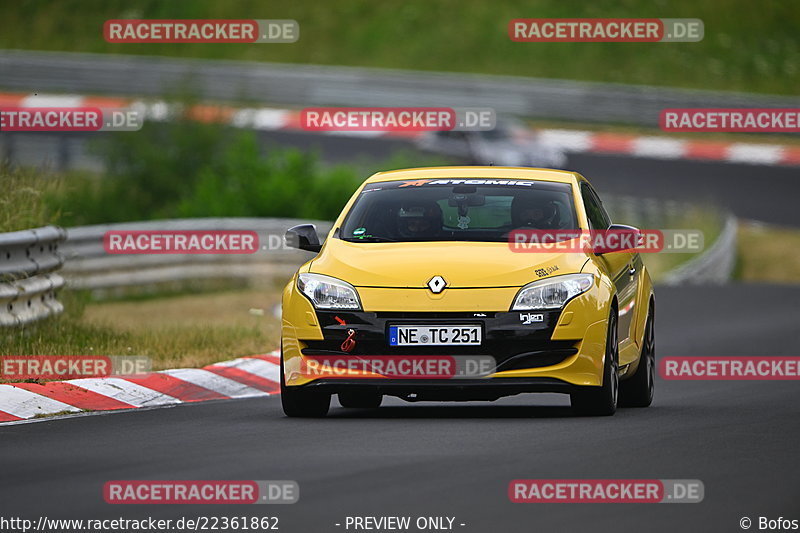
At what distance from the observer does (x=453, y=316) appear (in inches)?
404

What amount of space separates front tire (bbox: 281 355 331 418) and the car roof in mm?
1772

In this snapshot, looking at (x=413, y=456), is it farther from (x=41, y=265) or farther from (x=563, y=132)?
(x=563, y=132)

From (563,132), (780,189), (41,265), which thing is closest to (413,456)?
(41,265)

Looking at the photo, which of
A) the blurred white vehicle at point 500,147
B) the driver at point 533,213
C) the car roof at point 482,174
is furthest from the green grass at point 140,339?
Answer: the blurred white vehicle at point 500,147

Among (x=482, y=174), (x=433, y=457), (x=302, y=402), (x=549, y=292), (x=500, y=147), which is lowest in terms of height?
(x=433, y=457)

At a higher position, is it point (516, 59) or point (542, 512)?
point (516, 59)

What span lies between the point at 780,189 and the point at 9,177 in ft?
77.6

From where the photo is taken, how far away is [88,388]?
11.5m

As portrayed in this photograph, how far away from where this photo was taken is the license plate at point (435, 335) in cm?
1022

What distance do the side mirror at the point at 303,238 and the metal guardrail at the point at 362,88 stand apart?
95.5 ft

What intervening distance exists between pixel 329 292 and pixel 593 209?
2.43 m

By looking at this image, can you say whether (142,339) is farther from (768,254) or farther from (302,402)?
(768,254)

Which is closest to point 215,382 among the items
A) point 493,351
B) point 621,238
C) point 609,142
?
point 493,351

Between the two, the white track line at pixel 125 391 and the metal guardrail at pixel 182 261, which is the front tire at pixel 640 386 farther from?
the metal guardrail at pixel 182 261
